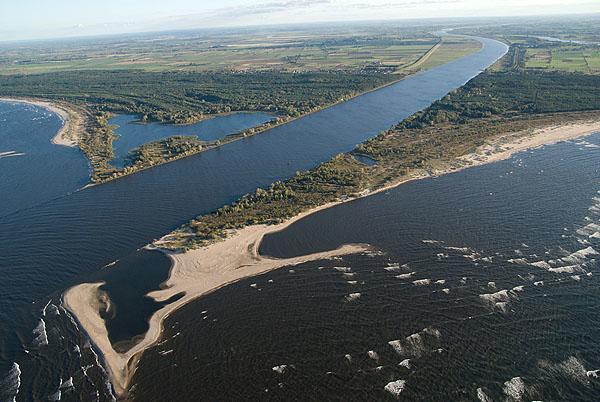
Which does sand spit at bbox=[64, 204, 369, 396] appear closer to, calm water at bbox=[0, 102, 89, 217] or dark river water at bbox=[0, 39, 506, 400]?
dark river water at bbox=[0, 39, 506, 400]

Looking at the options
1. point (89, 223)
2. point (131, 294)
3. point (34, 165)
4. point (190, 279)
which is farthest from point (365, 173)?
point (34, 165)

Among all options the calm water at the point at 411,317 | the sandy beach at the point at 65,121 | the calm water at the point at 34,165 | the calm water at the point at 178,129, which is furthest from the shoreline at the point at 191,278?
the sandy beach at the point at 65,121

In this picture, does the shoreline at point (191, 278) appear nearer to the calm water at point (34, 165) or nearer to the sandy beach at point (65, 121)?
the calm water at point (34, 165)

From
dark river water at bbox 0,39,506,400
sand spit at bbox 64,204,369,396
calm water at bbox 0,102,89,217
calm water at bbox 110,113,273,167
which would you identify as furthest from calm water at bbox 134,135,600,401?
calm water at bbox 110,113,273,167

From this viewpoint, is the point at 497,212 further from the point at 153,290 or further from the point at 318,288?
the point at 153,290

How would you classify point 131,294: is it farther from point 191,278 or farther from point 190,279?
point 191,278

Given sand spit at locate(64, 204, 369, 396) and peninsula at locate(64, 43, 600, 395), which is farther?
peninsula at locate(64, 43, 600, 395)
